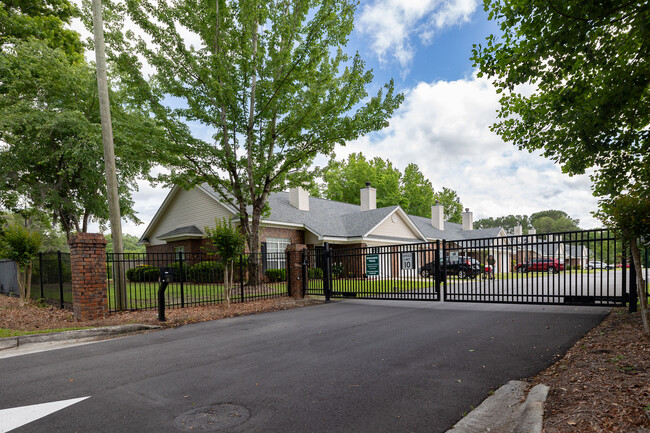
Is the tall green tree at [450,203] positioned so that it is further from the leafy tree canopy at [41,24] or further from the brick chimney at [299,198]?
the leafy tree canopy at [41,24]

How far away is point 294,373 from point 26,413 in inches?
116

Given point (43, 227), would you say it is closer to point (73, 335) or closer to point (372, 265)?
point (73, 335)

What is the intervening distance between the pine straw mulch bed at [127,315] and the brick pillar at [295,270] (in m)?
1.07

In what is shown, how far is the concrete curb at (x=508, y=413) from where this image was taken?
3.24 metres

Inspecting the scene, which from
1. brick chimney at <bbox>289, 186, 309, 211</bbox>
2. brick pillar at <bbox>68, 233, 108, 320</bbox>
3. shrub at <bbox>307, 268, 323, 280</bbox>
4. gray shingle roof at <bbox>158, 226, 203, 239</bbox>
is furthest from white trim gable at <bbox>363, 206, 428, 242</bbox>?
brick pillar at <bbox>68, 233, 108, 320</bbox>

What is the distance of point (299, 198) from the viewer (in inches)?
1021

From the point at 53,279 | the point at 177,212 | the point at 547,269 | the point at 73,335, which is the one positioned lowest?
the point at 73,335

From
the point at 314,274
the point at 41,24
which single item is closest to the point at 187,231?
the point at 314,274

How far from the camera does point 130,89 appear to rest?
1514 cm

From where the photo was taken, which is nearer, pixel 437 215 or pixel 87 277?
pixel 87 277

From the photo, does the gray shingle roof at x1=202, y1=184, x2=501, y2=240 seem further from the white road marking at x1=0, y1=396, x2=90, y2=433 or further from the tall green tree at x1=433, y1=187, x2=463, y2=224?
the tall green tree at x1=433, y1=187, x2=463, y2=224

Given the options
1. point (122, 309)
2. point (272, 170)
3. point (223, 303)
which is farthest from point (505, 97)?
point (122, 309)

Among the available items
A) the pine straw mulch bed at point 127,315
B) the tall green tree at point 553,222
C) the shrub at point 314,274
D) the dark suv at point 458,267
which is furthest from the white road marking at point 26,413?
the tall green tree at point 553,222

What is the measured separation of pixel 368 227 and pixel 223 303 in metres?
14.1
